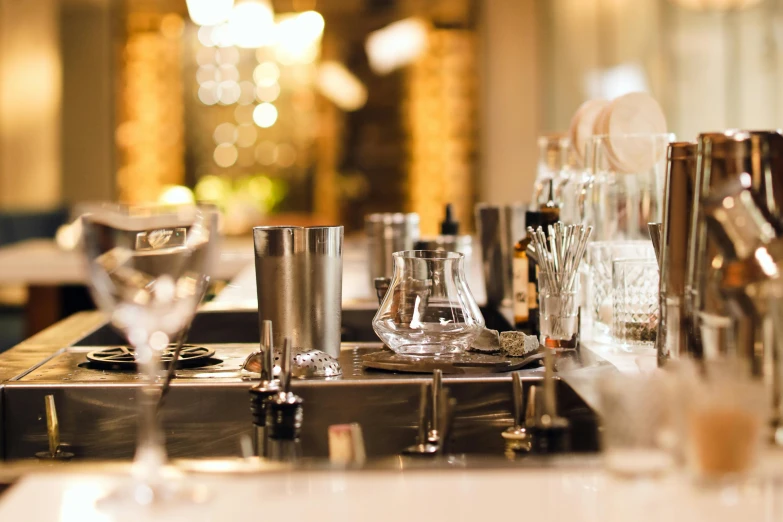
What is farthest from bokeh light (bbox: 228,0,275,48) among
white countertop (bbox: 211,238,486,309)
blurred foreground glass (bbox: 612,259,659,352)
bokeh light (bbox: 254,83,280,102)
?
blurred foreground glass (bbox: 612,259,659,352)

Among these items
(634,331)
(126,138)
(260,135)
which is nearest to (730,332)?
(634,331)

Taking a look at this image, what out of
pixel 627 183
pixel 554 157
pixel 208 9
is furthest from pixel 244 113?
pixel 627 183

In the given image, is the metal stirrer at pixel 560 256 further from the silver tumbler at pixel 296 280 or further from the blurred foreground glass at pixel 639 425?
the blurred foreground glass at pixel 639 425

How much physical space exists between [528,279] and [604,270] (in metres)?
0.15

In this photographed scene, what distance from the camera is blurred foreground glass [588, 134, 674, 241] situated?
1395 mm

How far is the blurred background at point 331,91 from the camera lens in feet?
20.8

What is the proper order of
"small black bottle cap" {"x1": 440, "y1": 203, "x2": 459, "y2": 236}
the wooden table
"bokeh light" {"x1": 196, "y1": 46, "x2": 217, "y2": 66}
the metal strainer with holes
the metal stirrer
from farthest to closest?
"bokeh light" {"x1": 196, "y1": 46, "x2": 217, "y2": 66} < the wooden table < "small black bottle cap" {"x1": 440, "y1": 203, "x2": 459, "y2": 236} < the metal stirrer < the metal strainer with holes

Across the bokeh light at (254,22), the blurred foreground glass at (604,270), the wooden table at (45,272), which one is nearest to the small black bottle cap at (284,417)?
the blurred foreground glass at (604,270)

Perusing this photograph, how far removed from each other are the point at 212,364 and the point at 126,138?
5905mm

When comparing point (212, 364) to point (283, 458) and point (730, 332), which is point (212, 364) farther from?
point (730, 332)

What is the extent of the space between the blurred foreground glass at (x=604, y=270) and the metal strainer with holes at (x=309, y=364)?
1.33 ft

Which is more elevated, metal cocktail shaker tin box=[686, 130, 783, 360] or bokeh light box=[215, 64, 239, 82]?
bokeh light box=[215, 64, 239, 82]

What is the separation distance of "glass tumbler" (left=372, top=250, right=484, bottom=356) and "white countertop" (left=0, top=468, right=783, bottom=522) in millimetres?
454

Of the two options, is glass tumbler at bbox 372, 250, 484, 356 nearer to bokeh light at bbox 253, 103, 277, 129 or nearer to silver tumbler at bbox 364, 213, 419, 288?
silver tumbler at bbox 364, 213, 419, 288
